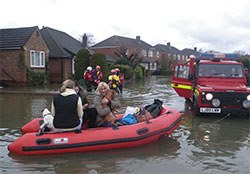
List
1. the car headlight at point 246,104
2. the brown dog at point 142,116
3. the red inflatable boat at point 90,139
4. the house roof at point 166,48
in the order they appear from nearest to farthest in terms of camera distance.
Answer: the red inflatable boat at point 90,139 → the brown dog at point 142,116 → the car headlight at point 246,104 → the house roof at point 166,48

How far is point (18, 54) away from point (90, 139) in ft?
52.8

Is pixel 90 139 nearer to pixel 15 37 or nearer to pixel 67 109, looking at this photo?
pixel 67 109

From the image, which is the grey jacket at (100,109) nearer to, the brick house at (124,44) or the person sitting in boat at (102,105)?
the person sitting in boat at (102,105)

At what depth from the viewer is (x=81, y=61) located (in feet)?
75.5

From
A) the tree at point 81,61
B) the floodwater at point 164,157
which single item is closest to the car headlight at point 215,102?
the floodwater at point 164,157

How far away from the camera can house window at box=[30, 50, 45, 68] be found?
69.9ft

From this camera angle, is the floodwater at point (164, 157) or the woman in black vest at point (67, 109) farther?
the woman in black vest at point (67, 109)

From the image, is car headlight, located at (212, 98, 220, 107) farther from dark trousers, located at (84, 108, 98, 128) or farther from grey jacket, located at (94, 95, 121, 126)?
dark trousers, located at (84, 108, 98, 128)

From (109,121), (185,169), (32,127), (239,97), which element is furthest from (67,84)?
(239,97)

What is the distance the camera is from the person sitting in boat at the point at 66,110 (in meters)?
5.50

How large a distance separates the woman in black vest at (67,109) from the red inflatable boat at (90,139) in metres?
0.16

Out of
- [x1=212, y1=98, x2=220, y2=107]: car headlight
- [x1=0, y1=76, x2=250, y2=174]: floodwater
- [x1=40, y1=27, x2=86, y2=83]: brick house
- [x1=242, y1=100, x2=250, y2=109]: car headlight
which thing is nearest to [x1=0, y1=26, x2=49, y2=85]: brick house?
[x1=40, y1=27, x2=86, y2=83]: brick house

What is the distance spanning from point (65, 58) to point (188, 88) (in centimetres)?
1684

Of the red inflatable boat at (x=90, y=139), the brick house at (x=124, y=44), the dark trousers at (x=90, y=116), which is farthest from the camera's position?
the brick house at (x=124, y=44)
